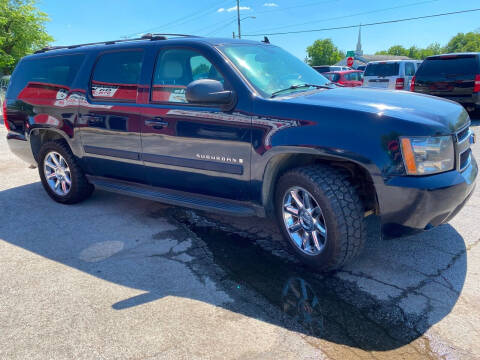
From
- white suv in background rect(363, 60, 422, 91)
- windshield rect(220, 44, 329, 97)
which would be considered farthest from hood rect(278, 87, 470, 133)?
white suv in background rect(363, 60, 422, 91)

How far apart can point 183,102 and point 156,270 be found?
147 cm

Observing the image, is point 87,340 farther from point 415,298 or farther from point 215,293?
point 415,298

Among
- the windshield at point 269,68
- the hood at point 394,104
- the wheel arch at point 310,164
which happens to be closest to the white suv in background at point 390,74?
the windshield at point 269,68

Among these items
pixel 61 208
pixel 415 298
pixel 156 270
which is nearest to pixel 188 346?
pixel 156 270

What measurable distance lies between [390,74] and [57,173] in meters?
11.7

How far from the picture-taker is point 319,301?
8.85 feet

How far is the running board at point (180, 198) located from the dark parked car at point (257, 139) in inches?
0.5

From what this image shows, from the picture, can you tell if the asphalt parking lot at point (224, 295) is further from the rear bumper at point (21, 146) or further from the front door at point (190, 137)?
the rear bumper at point (21, 146)

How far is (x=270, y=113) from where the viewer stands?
3.05 meters

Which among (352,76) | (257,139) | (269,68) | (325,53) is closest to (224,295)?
(257,139)

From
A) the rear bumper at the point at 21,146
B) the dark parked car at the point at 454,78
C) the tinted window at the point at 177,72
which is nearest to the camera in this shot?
the tinted window at the point at 177,72

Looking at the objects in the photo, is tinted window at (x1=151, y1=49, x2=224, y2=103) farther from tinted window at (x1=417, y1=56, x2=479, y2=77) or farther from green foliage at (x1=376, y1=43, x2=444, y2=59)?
green foliage at (x1=376, y1=43, x2=444, y2=59)

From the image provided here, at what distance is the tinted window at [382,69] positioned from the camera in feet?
43.7

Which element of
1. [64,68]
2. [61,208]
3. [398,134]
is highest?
[64,68]
